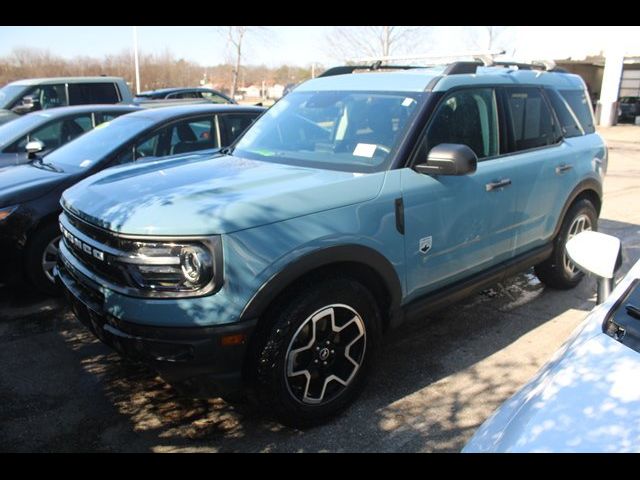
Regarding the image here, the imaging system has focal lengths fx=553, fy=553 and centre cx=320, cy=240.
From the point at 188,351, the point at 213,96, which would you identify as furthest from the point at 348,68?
the point at 213,96

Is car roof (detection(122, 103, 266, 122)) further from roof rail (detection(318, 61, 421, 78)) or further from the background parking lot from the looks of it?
the background parking lot

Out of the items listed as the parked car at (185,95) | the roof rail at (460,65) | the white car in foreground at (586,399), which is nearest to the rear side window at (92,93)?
the parked car at (185,95)

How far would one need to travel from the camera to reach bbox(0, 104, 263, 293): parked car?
15.2 feet

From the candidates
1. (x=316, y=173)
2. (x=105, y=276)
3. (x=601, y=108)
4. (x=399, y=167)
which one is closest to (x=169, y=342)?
(x=105, y=276)

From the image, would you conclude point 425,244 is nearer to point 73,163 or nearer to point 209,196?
point 209,196

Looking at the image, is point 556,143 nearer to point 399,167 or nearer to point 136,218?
point 399,167

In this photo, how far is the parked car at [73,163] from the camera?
4.64 m

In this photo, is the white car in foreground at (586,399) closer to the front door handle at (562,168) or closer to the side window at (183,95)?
the front door handle at (562,168)

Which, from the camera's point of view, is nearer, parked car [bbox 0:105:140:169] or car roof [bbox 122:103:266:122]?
car roof [bbox 122:103:266:122]

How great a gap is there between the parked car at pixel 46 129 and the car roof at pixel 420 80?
12.0 feet

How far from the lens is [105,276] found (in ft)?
9.52

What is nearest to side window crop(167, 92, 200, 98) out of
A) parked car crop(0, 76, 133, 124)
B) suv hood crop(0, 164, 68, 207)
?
parked car crop(0, 76, 133, 124)

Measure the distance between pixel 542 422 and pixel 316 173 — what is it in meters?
2.00

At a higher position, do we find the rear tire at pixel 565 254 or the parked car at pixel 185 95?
the parked car at pixel 185 95
